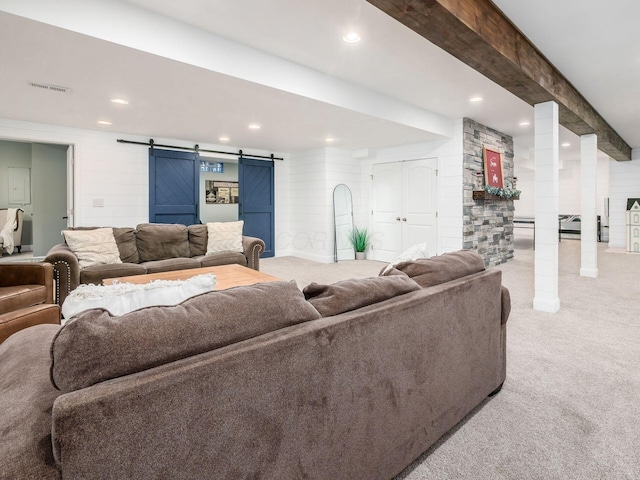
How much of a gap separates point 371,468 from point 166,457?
768mm

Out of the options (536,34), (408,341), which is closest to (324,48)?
(536,34)

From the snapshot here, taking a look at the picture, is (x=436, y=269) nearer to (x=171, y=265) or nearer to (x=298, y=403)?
(x=298, y=403)

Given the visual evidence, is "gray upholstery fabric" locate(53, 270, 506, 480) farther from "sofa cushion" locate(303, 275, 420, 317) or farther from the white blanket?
the white blanket

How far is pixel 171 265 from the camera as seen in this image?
169 inches

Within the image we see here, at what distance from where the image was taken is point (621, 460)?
4.98 feet

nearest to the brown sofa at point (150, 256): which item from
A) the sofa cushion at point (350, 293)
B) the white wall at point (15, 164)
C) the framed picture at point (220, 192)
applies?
the sofa cushion at point (350, 293)

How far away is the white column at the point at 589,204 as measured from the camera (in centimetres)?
528

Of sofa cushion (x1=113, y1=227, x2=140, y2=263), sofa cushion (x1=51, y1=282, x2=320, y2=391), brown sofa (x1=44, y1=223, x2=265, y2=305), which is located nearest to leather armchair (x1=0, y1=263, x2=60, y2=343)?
brown sofa (x1=44, y1=223, x2=265, y2=305)

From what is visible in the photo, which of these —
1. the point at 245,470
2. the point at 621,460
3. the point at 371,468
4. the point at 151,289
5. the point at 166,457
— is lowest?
the point at 621,460

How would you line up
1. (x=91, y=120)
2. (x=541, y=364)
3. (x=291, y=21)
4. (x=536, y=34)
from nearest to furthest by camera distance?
(x=541, y=364), (x=291, y=21), (x=536, y=34), (x=91, y=120)

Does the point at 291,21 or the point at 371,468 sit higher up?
the point at 291,21

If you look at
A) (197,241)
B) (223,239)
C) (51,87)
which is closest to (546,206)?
(223,239)

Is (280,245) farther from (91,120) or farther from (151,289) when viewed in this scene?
(151,289)

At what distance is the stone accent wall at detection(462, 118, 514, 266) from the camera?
5.61 metres
